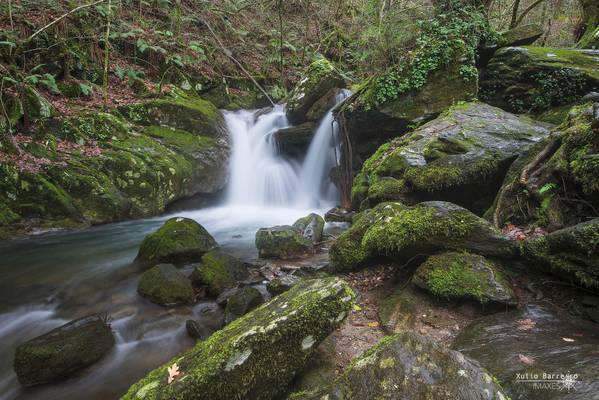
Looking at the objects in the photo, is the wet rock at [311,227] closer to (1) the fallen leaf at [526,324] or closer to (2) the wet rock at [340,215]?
(2) the wet rock at [340,215]

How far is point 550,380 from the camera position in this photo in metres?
1.87

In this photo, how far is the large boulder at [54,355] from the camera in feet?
10.4

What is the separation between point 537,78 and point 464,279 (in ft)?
23.9

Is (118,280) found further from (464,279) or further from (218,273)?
(464,279)

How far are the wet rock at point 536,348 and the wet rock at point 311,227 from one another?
3.93 metres

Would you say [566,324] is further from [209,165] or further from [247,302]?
[209,165]

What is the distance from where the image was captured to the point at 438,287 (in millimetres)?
3248

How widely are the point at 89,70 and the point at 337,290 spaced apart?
477 inches

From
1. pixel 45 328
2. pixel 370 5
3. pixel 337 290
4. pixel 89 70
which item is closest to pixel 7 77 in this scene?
pixel 89 70

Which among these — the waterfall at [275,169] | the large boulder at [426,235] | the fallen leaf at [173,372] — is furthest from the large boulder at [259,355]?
the waterfall at [275,169]

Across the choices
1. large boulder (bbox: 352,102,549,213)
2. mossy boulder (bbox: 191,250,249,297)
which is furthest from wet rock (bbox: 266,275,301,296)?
large boulder (bbox: 352,102,549,213)

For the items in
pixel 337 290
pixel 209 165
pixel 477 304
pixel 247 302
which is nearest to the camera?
pixel 337 290

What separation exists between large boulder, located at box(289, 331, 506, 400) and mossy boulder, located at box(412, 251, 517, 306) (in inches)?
63.6

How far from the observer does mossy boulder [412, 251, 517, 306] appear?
9.87ft
